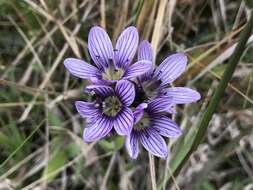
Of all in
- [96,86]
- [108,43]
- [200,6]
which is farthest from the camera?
[200,6]

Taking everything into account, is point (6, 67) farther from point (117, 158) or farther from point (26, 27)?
point (117, 158)

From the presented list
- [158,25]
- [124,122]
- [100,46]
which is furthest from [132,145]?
[158,25]

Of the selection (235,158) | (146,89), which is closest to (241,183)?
(235,158)

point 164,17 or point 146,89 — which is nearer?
point 146,89

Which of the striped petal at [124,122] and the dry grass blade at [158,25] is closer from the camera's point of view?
the striped petal at [124,122]

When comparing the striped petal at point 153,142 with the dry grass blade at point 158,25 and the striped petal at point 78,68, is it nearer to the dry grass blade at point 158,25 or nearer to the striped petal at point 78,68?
the striped petal at point 78,68

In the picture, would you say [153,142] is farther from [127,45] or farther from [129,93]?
[127,45]

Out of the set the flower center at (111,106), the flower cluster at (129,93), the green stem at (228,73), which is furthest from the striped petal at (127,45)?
the green stem at (228,73)

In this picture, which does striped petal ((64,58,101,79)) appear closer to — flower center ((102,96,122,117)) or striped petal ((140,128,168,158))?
flower center ((102,96,122,117))

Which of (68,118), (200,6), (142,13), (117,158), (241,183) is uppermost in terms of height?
(142,13)
